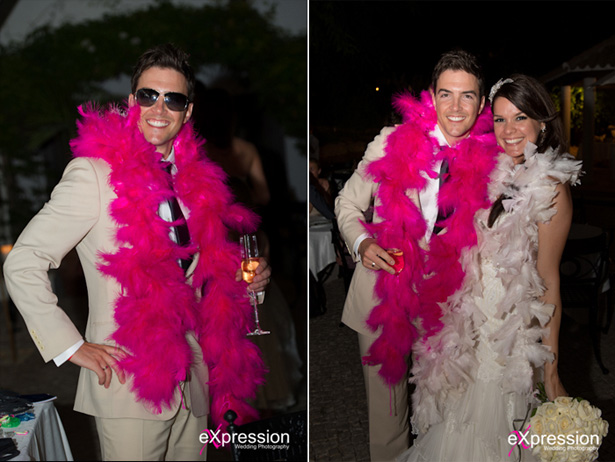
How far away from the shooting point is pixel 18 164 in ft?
18.2

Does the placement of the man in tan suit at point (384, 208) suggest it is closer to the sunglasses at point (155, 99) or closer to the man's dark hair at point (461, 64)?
the man's dark hair at point (461, 64)

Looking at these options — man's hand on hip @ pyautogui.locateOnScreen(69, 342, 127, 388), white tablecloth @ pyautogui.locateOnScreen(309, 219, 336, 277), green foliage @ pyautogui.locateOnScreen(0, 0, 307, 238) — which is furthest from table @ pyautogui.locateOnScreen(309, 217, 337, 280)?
man's hand on hip @ pyautogui.locateOnScreen(69, 342, 127, 388)

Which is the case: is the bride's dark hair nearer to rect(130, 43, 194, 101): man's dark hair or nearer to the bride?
the bride

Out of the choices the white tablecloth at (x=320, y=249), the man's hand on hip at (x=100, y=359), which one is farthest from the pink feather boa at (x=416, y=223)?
the white tablecloth at (x=320, y=249)

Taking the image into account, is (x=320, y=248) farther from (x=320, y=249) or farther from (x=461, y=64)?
(x=461, y=64)

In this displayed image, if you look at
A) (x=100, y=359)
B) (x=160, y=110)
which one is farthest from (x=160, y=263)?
(x=160, y=110)

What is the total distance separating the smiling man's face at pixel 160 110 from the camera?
1616 mm

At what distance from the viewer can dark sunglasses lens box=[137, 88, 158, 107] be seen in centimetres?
161

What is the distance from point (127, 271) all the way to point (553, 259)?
1.13 metres

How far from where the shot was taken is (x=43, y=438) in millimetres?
1621

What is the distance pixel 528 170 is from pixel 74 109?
4.51 meters

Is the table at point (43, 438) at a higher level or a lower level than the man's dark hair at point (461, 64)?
lower

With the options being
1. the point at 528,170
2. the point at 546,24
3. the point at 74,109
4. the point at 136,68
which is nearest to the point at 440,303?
the point at 528,170

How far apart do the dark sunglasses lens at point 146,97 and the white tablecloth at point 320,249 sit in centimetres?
275
